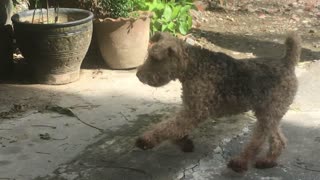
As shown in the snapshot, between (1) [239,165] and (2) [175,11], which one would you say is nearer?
(1) [239,165]

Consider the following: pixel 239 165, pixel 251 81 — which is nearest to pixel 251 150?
pixel 239 165

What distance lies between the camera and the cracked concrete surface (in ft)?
12.3

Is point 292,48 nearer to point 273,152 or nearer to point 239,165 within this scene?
point 273,152

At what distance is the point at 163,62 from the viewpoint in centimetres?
366

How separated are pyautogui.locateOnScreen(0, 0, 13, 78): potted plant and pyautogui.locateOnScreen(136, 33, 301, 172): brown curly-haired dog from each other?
2.71 m

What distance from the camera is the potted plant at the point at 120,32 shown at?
613 centimetres

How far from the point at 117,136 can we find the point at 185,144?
2.09 ft

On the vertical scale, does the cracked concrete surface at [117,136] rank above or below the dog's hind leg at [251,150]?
below

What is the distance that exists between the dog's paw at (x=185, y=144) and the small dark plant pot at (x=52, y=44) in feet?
6.82

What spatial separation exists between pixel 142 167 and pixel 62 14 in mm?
2891

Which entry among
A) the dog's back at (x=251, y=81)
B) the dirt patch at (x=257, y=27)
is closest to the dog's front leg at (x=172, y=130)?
the dog's back at (x=251, y=81)

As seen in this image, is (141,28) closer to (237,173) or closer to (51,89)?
(51,89)

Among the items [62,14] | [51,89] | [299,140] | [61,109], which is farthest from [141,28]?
[299,140]

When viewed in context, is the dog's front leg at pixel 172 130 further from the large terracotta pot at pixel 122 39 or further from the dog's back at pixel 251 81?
the large terracotta pot at pixel 122 39
